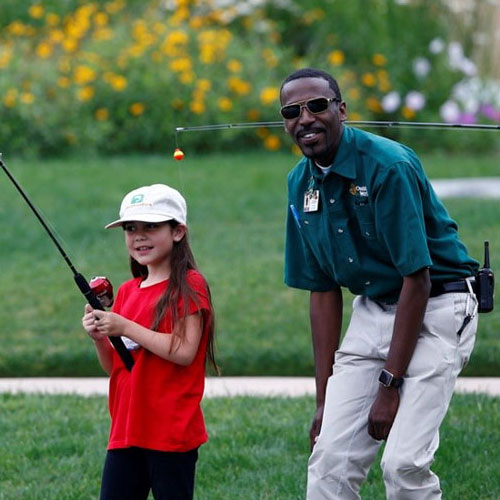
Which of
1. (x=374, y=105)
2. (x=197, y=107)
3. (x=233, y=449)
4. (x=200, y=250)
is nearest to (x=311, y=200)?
(x=233, y=449)

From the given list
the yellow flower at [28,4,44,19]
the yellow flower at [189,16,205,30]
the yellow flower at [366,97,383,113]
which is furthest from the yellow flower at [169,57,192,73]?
the yellow flower at [28,4,44,19]

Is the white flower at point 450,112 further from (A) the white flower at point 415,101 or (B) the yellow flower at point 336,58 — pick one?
(B) the yellow flower at point 336,58

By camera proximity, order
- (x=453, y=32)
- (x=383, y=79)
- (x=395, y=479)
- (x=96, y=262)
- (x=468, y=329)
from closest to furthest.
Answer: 1. (x=395, y=479)
2. (x=468, y=329)
3. (x=96, y=262)
4. (x=453, y=32)
5. (x=383, y=79)

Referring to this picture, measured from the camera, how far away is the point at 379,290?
365cm

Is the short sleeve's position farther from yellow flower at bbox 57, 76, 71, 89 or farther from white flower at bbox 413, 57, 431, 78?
white flower at bbox 413, 57, 431, 78

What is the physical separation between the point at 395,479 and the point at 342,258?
68 cm

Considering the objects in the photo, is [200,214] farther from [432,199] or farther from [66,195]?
[432,199]

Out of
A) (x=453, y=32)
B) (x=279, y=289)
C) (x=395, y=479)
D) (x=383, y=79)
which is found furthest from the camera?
(x=383, y=79)

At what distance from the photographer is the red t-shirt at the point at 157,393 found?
354 cm

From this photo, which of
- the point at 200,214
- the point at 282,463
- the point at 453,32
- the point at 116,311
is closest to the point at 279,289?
the point at 200,214

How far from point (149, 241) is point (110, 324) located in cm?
33

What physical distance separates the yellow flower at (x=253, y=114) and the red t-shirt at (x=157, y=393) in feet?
32.6

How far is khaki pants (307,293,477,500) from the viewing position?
11.3 feet

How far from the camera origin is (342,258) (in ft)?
12.0
